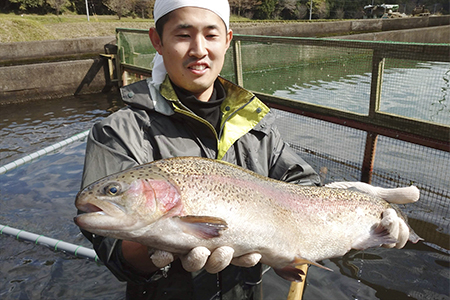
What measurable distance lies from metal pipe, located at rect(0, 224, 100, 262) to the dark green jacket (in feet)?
7.33

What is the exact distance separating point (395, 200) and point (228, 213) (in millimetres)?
1599

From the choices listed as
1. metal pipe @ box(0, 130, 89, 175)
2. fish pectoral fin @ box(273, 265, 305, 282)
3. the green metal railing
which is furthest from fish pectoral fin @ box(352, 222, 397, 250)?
metal pipe @ box(0, 130, 89, 175)

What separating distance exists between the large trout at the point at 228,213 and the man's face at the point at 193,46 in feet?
1.84

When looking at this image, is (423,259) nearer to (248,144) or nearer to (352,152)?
(352,152)

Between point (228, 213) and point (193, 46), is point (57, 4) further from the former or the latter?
point (228, 213)

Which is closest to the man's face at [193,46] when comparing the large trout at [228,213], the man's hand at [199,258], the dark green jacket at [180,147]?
the dark green jacket at [180,147]

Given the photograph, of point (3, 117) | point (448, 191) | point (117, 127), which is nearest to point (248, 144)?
point (117, 127)

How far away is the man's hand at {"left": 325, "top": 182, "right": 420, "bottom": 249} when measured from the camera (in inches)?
98.3

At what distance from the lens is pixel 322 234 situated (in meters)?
2.40

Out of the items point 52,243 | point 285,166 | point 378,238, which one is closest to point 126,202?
point 285,166

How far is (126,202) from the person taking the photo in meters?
1.75

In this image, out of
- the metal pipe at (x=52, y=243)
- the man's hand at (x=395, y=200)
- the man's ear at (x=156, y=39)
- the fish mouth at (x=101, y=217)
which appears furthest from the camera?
the metal pipe at (x=52, y=243)

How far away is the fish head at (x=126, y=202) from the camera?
65.9 inches

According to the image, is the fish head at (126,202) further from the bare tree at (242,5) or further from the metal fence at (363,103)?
the bare tree at (242,5)
